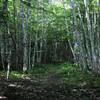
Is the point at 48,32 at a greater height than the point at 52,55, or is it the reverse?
the point at 48,32

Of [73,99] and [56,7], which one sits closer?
[73,99]

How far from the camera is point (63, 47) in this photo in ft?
127

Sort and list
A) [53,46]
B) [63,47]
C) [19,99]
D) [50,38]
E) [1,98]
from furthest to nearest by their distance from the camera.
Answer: [63,47], [53,46], [50,38], [19,99], [1,98]

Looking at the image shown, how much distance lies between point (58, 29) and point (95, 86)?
63.2 ft

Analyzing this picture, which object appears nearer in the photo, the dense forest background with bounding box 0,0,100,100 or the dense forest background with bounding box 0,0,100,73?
the dense forest background with bounding box 0,0,100,100

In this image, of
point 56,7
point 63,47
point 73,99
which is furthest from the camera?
point 63,47

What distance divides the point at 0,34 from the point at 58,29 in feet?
32.5

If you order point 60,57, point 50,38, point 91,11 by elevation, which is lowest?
point 60,57

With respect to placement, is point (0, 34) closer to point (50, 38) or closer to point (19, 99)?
point (50, 38)

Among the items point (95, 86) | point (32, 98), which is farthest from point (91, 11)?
point (32, 98)

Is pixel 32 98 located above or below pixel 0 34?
below

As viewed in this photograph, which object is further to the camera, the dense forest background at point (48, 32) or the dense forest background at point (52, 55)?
the dense forest background at point (48, 32)

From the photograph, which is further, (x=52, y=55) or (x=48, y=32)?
→ (x=52, y=55)

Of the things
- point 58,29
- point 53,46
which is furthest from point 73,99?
point 53,46
